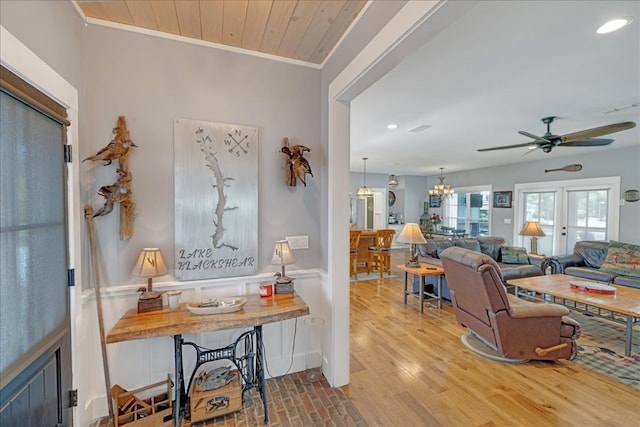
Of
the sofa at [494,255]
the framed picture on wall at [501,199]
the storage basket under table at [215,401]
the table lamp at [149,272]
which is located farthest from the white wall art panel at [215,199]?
the framed picture on wall at [501,199]

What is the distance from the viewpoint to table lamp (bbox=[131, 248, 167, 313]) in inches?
71.5

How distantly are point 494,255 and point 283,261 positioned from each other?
4.83 metres

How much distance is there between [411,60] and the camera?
2.29 meters

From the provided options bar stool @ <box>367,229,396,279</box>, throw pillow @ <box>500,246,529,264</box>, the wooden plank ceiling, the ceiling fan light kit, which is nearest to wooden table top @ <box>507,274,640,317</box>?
throw pillow @ <box>500,246,529,264</box>

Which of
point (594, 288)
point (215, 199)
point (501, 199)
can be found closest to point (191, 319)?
point (215, 199)

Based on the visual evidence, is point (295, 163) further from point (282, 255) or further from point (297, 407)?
point (297, 407)

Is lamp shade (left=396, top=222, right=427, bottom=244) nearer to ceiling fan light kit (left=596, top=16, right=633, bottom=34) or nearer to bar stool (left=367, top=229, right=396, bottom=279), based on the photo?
bar stool (left=367, top=229, right=396, bottom=279)

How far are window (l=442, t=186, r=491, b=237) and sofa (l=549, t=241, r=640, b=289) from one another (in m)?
3.24

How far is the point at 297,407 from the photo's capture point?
80.9 inches

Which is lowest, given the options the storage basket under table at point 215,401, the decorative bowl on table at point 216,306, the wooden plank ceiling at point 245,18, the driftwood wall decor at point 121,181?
the storage basket under table at point 215,401

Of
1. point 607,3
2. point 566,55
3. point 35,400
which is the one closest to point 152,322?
point 35,400

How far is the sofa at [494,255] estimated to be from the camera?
4555mm

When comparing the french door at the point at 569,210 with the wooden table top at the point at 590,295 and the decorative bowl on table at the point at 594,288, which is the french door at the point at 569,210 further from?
the decorative bowl on table at the point at 594,288

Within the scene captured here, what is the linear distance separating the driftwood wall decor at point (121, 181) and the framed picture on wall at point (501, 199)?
338 inches
